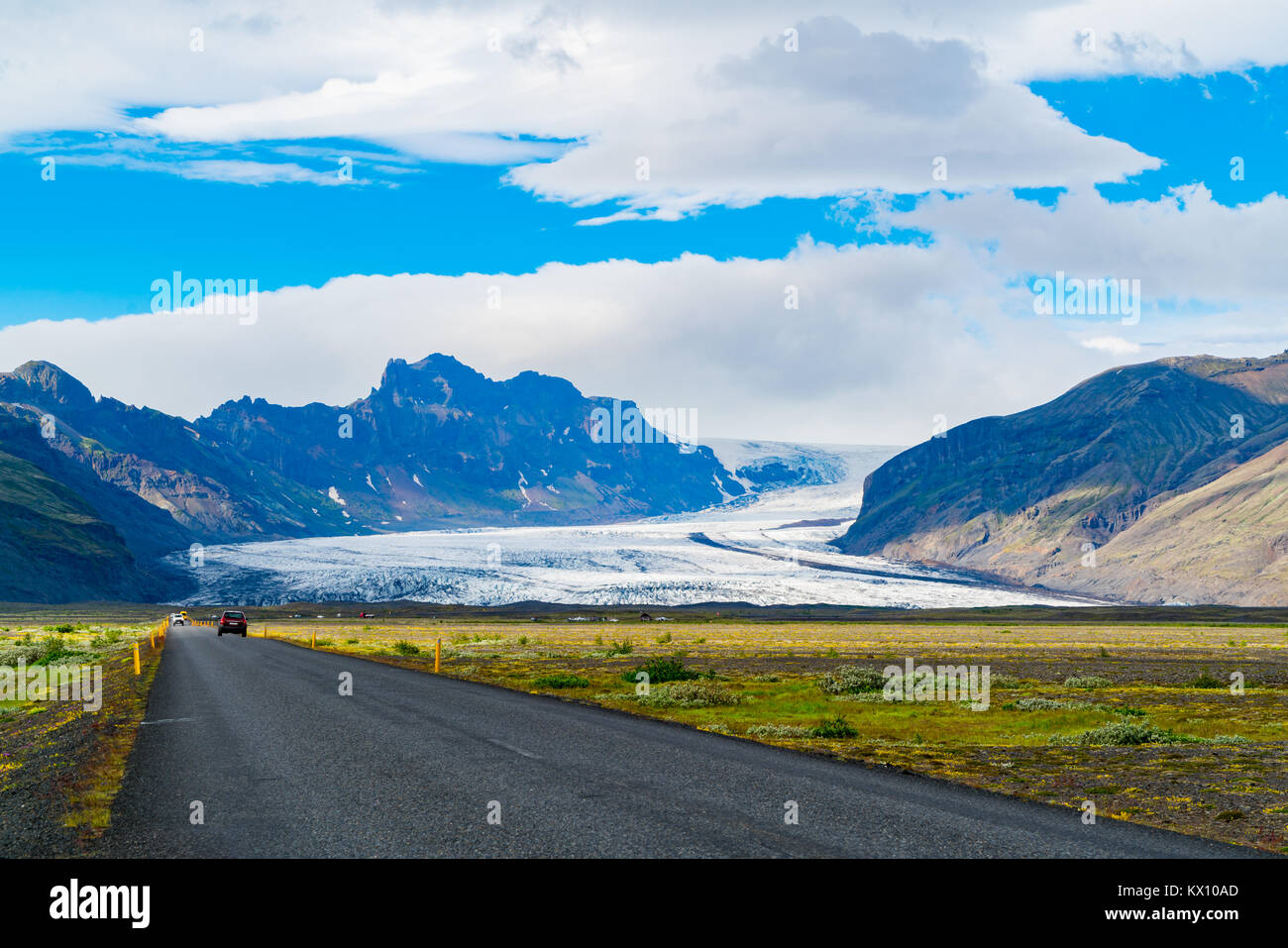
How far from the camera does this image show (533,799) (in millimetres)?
12570

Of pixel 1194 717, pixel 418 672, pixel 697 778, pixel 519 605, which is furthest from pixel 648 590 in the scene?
pixel 697 778

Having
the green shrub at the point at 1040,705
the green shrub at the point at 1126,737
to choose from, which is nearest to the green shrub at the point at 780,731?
the green shrub at the point at 1126,737

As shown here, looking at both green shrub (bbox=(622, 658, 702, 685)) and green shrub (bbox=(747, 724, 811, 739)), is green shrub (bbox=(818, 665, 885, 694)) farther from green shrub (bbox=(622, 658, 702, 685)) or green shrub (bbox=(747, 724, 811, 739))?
green shrub (bbox=(747, 724, 811, 739))

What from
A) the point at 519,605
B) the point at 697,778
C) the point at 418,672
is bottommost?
the point at 519,605

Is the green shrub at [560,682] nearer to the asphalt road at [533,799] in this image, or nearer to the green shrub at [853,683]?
the green shrub at [853,683]

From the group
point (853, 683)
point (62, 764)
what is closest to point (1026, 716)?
point (853, 683)

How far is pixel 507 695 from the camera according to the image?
28109 millimetres

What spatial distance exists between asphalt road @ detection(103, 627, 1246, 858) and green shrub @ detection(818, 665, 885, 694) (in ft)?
40.4

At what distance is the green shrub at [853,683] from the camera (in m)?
32.0

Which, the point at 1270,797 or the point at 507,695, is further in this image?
the point at 507,695

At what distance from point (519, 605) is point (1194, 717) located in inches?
5299

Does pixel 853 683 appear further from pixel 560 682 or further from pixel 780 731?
pixel 780 731
